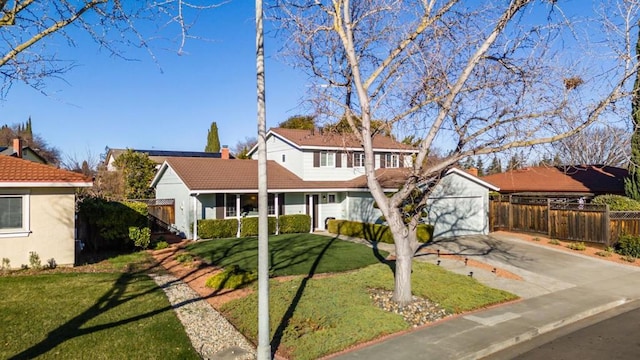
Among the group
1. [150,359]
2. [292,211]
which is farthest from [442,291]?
[292,211]

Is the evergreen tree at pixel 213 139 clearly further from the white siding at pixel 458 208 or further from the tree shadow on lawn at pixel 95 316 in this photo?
the tree shadow on lawn at pixel 95 316

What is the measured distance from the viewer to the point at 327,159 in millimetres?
24281

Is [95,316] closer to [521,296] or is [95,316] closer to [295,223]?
[521,296]

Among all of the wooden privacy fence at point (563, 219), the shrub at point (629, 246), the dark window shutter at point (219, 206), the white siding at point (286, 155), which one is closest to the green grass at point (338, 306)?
the shrub at point (629, 246)

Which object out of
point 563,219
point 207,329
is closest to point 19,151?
point 207,329

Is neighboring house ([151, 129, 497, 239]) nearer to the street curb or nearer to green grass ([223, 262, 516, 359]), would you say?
green grass ([223, 262, 516, 359])

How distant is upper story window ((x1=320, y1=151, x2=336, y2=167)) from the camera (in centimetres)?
2409

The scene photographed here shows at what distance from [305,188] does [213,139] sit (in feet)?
172

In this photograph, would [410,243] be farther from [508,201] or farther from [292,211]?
[508,201]

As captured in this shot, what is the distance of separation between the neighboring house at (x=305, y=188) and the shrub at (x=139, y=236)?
323cm

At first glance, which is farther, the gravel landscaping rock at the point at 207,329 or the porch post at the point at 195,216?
the porch post at the point at 195,216

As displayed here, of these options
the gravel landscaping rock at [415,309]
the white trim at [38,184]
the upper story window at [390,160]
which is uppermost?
the upper story window at [390,160]

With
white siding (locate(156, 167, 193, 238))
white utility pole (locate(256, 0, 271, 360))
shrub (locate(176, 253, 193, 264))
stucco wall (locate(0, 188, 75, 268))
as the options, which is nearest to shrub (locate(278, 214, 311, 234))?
white siding (locate(156, 167, 193, 238))

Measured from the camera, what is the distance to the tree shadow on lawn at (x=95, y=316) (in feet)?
21.6
